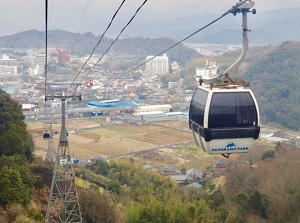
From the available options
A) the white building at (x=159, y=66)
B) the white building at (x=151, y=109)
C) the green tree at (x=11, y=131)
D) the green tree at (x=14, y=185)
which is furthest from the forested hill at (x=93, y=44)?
the green tree at (x=14, y=185)

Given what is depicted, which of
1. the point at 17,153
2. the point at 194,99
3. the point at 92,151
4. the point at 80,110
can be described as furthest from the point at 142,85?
Answer: the point at 194,99

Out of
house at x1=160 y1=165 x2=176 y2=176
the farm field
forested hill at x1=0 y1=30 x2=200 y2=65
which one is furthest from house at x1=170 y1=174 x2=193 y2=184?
forested hill at x1=0 y1=30 x2=200 y2=65

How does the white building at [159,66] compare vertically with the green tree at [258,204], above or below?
above

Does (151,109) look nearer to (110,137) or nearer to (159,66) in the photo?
(110,137)

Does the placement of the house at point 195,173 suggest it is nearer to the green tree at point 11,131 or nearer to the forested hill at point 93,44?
the green tree at point 11,131

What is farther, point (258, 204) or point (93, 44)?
point (93, 44)

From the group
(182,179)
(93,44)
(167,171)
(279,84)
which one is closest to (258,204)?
(182,179)

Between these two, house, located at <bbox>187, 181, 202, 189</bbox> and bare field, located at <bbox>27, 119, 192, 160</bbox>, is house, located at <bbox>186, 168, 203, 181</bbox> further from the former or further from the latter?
bare field, located at <bbox>27, 119, 192, 160</bbox>
